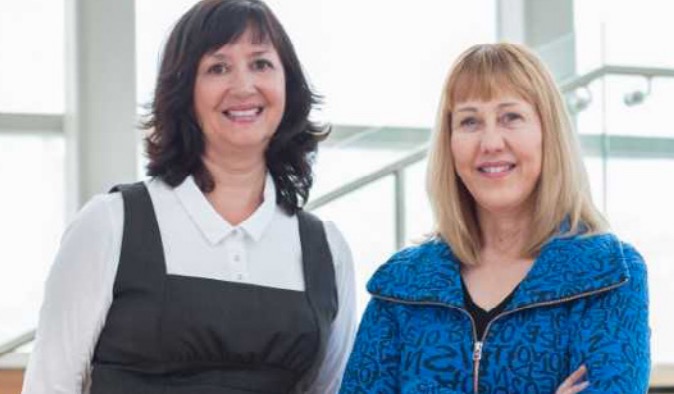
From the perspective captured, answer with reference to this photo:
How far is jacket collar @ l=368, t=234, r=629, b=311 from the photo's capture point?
217 cm

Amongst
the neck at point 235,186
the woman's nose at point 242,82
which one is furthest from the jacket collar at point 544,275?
the woman's nose at point 242,82

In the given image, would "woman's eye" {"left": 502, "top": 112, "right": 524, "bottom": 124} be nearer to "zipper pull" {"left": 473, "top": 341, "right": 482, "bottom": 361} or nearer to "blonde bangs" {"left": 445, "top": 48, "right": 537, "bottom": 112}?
"blonde bangs" {"left": 445, "top": 48, "right": 537, "bottom": 112}

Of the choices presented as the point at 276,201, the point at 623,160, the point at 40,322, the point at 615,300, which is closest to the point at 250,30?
the point at 276,201

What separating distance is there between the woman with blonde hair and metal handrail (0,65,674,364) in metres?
1.53

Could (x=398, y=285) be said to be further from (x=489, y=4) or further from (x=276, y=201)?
(x=489, y=4)

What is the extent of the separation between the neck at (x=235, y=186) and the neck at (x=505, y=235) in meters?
0.50

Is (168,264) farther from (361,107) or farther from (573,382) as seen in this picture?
(361,107)

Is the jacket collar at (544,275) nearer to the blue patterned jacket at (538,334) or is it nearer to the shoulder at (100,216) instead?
the blue patterned jacket at (538,334)

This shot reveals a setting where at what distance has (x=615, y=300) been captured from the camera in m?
2.15

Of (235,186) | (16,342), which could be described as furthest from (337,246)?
(16,342)

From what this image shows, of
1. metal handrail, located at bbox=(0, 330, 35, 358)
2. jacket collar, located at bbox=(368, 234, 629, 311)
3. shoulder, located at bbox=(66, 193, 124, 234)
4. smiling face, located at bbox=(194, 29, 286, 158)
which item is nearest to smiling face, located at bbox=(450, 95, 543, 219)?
jacket collar, located at bbox=(368, 234, 629, 311)

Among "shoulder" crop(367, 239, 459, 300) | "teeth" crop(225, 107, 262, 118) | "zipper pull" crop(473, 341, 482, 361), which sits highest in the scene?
"teeth" crop(225, 107, 262, 118)

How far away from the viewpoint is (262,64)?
8.28 feet

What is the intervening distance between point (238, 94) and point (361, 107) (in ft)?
9.10
